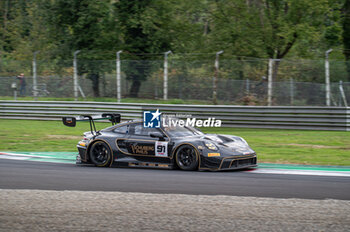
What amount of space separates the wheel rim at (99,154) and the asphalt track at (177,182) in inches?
22.9

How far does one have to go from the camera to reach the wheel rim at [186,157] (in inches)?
379

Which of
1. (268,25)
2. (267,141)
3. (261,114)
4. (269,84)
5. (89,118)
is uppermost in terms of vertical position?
(268,25)

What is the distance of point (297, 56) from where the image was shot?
24047mm

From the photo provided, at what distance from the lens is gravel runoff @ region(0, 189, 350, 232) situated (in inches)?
205

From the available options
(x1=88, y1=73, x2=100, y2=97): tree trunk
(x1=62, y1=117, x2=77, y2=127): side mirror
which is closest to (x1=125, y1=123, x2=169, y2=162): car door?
(x1=62, y1=117, x2=77, y2=127): side mirror

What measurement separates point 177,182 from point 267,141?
20.9 feet

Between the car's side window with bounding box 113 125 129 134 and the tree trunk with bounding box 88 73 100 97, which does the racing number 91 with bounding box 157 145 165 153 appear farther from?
the tree trunk with bounding box 88 73 100 97

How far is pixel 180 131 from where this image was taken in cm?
1027

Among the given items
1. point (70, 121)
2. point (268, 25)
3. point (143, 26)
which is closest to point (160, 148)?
point (70, 121)

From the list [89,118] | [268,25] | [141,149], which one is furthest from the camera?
[268,25]

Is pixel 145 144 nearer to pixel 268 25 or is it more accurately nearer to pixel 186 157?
pixel 186 157

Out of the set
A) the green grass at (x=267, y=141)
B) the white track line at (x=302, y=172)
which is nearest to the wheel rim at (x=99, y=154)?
the green grass at (x=267, y=141)

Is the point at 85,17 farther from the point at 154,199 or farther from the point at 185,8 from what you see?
the point at 154,199

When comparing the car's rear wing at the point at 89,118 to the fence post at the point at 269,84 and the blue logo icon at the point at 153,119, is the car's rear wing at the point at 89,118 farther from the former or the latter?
the fence post at the point at 269,84
